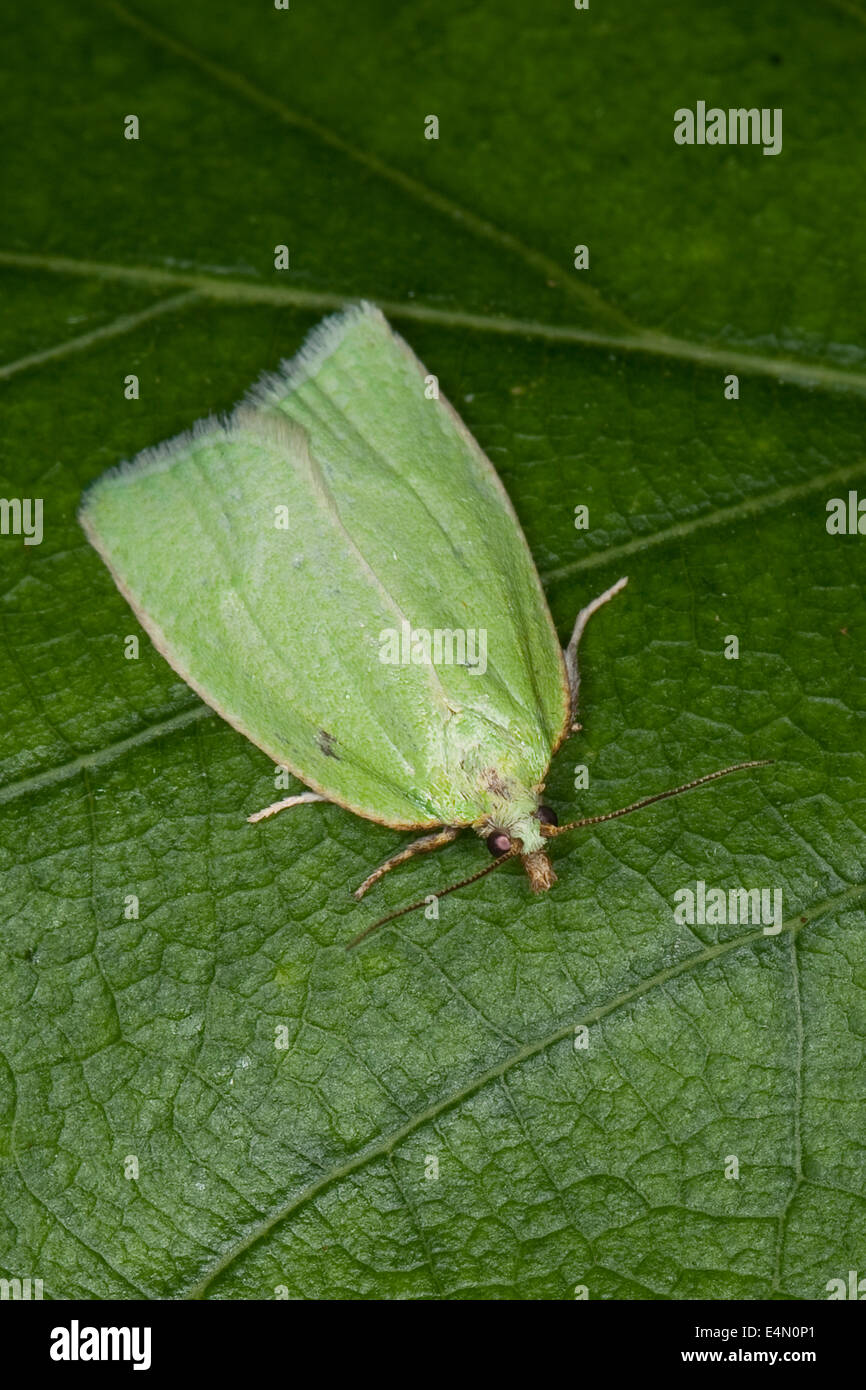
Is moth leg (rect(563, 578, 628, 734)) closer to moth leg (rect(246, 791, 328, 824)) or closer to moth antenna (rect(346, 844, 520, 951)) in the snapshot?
moth antenna (rect(346, 844, 520, 951))

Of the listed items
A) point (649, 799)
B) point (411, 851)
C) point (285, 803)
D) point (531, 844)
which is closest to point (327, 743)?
point (285, 803)

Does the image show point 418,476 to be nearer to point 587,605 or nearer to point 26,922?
point 587,605

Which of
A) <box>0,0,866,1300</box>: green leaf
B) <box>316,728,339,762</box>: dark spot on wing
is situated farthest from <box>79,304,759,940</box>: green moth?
<box>0,0,866,1300</box>: green leaf

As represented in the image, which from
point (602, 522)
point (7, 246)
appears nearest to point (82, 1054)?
point (602, 522)

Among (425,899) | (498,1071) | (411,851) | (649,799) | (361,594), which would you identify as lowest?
(498,1071)

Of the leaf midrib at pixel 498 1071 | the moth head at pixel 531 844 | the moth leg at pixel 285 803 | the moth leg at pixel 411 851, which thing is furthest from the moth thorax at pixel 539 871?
the moth leg at pixel 285 803

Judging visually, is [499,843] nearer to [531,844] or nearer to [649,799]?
[531,844]
